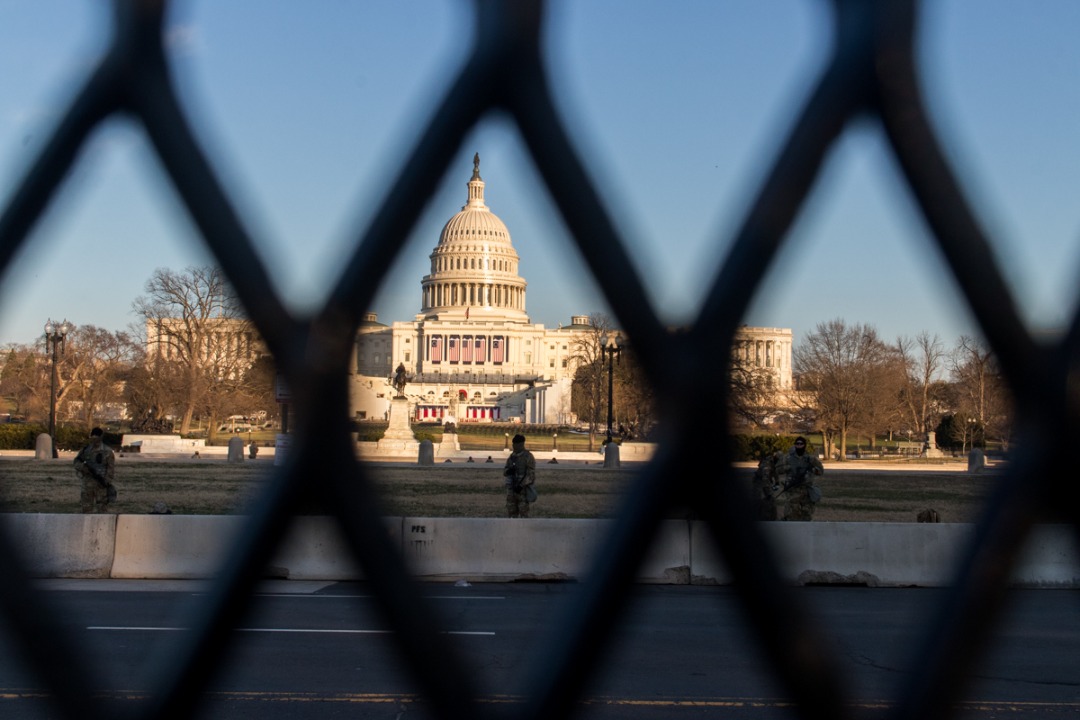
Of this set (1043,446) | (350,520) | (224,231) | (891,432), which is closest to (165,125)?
(224,231)

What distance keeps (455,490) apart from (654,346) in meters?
26.3

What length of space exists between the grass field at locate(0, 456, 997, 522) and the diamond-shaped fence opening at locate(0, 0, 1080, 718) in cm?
1310

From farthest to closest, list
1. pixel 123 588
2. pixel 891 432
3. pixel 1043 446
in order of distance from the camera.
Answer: pixel 891 432 < pixel 123 588 < pixel 1043 446

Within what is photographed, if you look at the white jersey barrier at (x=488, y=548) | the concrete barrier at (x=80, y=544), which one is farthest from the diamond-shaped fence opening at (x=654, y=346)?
the concrete barrier at (x=80, y=544)

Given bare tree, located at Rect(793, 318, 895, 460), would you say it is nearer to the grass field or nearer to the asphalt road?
the grass field

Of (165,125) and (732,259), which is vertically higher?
(165,125)

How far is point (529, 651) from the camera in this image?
482 centimetres

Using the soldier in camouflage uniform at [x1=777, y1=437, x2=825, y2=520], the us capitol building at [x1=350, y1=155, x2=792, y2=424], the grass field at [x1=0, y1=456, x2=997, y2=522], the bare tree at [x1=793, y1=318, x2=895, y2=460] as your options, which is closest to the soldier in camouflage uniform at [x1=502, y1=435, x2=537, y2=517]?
the grass field at [x1=0, y1=456, x2=997, y2=522]

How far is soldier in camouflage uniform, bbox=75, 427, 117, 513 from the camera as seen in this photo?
16.1 m

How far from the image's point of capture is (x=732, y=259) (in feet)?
3.24

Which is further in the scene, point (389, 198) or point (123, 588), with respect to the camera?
point (123, 588)

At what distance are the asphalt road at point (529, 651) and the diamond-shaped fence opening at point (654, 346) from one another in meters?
3.61

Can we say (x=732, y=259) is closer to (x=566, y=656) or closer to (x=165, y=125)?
(x=566, y=656)

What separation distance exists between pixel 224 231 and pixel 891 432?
58715 millimetres
